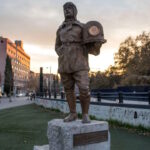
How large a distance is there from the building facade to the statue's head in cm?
6726

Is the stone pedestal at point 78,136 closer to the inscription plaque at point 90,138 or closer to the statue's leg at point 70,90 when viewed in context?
the inscription plaque at point 90,138

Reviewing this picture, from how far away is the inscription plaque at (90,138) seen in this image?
194 inches

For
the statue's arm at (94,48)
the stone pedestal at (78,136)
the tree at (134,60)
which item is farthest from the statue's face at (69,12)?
the tree at (134,60)

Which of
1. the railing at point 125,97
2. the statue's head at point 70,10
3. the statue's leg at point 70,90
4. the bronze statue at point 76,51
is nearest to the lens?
the bronze statue at point 76,51

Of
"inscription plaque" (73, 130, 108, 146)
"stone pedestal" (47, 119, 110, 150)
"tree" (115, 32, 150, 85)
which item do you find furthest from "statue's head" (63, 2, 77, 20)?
"tree" (115, 32, 150, 85)

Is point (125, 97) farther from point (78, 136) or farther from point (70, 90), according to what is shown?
point (78, 136)

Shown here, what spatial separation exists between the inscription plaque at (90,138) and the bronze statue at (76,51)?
0.33 metres

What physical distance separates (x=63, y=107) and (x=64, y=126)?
14.7 metres

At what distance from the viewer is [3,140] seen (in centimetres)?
881

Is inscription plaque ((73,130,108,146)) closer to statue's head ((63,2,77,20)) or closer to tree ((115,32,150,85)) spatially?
statue's head ((63,2,77,20))

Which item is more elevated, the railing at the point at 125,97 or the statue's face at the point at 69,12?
the statue's face at the point at 69,12

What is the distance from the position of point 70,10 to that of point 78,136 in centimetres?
258

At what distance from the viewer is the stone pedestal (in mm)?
4879

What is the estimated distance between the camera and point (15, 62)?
326 feet
